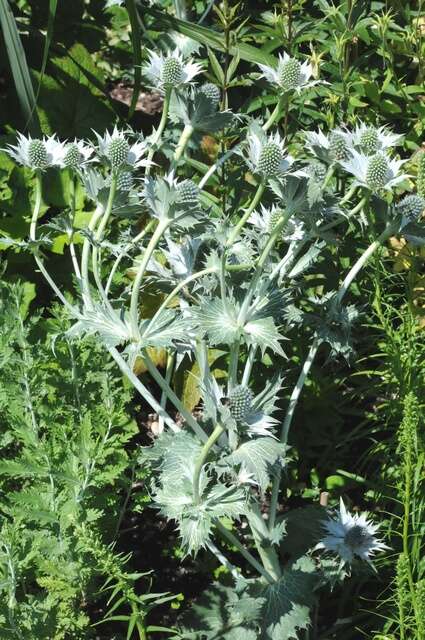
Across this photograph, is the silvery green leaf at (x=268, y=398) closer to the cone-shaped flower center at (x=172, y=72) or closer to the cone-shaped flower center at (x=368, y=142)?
the cone-shaped flower center at (x=368, y=142)

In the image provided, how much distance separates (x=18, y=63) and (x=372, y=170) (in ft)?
4.20

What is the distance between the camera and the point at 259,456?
5.59ft

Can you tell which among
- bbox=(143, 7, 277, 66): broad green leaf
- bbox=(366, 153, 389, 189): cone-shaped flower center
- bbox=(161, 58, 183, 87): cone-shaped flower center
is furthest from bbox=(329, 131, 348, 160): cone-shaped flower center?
bbox=(143, 7, 277, 66): broad green leaf

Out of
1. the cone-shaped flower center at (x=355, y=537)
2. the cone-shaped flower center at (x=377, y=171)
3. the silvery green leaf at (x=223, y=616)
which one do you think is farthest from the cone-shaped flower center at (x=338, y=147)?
the silvery green leaf at (x=223, y=616)

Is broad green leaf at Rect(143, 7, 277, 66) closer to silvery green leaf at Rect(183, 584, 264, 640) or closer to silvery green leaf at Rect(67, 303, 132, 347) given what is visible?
silvery green leaf at Rect(67, 303, 132, 347)

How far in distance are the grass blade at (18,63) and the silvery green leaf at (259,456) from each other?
1244mm

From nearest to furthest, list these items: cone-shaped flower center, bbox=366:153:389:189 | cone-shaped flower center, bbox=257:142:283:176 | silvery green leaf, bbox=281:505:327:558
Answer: cone-shaped flower center, bbox=257:142:283:176, cone-shaped flower center, bbox=366:153:389:189, silvery green leaf, bbox=281:505:327:558

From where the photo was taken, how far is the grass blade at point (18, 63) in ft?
8.34

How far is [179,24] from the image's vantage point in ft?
8.82

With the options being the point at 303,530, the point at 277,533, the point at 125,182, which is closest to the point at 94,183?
the point at 125,182

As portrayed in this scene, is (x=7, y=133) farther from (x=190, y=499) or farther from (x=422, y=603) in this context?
(x=422, y=603)

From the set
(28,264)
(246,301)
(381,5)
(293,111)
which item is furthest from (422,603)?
(381,5)

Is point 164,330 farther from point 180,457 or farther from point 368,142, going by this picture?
point 368,142

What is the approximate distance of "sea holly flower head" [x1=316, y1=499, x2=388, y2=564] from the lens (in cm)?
196
